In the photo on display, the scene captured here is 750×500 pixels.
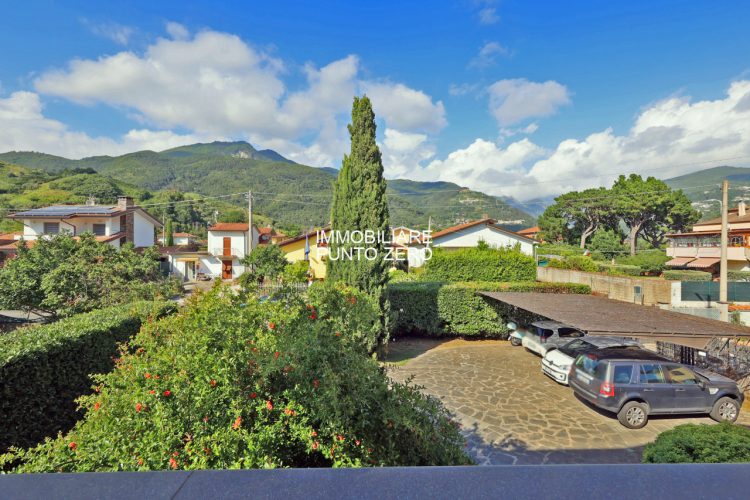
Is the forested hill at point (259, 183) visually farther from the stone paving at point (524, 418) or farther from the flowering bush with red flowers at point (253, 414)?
the flowering bush with red flowers at point (253, 414)

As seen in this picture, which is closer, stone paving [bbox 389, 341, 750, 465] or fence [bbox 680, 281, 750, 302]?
stone paving [bbox 389, 341, 750, 465]

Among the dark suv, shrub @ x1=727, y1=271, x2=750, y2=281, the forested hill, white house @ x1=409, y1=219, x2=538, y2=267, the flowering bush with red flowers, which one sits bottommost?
the dark suv

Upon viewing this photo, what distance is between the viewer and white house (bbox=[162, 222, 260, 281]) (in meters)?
39.8

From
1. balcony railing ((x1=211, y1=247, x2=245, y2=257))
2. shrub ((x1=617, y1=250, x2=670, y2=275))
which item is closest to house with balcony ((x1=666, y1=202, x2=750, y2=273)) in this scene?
shrub ((x1=617, y1=250, x2=670, y2=275))

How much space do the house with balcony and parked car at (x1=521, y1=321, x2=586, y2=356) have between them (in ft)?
107

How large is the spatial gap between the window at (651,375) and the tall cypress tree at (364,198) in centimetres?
773

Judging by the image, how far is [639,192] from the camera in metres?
51.4

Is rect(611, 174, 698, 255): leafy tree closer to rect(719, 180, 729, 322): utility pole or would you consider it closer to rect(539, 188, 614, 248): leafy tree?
rect(539, 188, 614, 248): leafy tree

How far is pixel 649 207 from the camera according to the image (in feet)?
166

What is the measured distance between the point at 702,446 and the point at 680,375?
4.54 meters

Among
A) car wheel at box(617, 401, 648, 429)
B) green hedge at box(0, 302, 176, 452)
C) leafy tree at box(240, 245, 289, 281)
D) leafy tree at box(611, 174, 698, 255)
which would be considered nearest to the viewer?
green hedge at box(0, 302, 176, 452)

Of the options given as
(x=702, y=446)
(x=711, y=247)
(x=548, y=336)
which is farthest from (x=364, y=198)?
(x=711, y=247)

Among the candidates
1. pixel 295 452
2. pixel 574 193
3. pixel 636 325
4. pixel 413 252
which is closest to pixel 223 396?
pixel 295 452

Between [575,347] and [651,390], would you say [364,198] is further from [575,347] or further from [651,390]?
[651,390]
